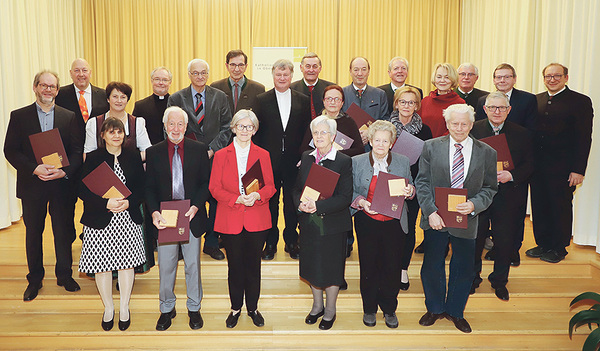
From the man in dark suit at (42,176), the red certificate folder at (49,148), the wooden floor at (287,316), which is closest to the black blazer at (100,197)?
the red certificate folder at (49,148)

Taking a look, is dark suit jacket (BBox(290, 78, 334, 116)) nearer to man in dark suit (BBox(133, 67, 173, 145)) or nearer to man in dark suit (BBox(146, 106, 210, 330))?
man in dark suit (BBox(133, 67, 173, 145))

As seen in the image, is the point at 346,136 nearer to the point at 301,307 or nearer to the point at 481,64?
the point at 301,307

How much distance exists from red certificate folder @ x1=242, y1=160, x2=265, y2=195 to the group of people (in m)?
0.03

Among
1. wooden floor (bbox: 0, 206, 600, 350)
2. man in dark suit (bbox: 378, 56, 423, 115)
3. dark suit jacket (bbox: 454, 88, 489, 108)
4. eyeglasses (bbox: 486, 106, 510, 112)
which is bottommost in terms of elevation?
wooden floor (bbox: 0, 206, 600, 350)

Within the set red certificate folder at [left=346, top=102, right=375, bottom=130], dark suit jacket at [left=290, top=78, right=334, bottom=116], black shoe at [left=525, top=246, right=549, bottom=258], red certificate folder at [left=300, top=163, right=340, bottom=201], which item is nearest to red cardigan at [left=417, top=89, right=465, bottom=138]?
red certificate folder at [left=346, top=102, right=375, bottom=130]

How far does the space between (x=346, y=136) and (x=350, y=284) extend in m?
1.39

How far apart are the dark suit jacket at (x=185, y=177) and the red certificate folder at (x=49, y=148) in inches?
31.8

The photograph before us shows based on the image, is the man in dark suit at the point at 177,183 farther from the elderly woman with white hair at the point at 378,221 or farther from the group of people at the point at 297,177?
the elderly woman with white hair at the point at 378,221

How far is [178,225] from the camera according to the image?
10.9 feet

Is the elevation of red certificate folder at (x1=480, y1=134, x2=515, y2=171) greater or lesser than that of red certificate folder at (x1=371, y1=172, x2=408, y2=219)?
greater

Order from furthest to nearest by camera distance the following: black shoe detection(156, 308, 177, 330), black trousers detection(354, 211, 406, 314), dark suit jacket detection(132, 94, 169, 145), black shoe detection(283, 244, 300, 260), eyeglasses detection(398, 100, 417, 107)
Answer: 1. black shoe detection(283, 244, 300, 260)
2. dark suit jacket detection(132, 94, 169, 145)
3. eyeglasses detection(398, 100, 417, 107)
4. black shoe detection(156, 308, 177, 330)
5. black trousers detection(354, 211, 406, 314)

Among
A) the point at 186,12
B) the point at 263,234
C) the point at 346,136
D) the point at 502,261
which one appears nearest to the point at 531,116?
the point at 502,261

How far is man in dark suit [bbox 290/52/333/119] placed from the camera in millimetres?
4383

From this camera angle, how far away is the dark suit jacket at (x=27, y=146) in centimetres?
379
